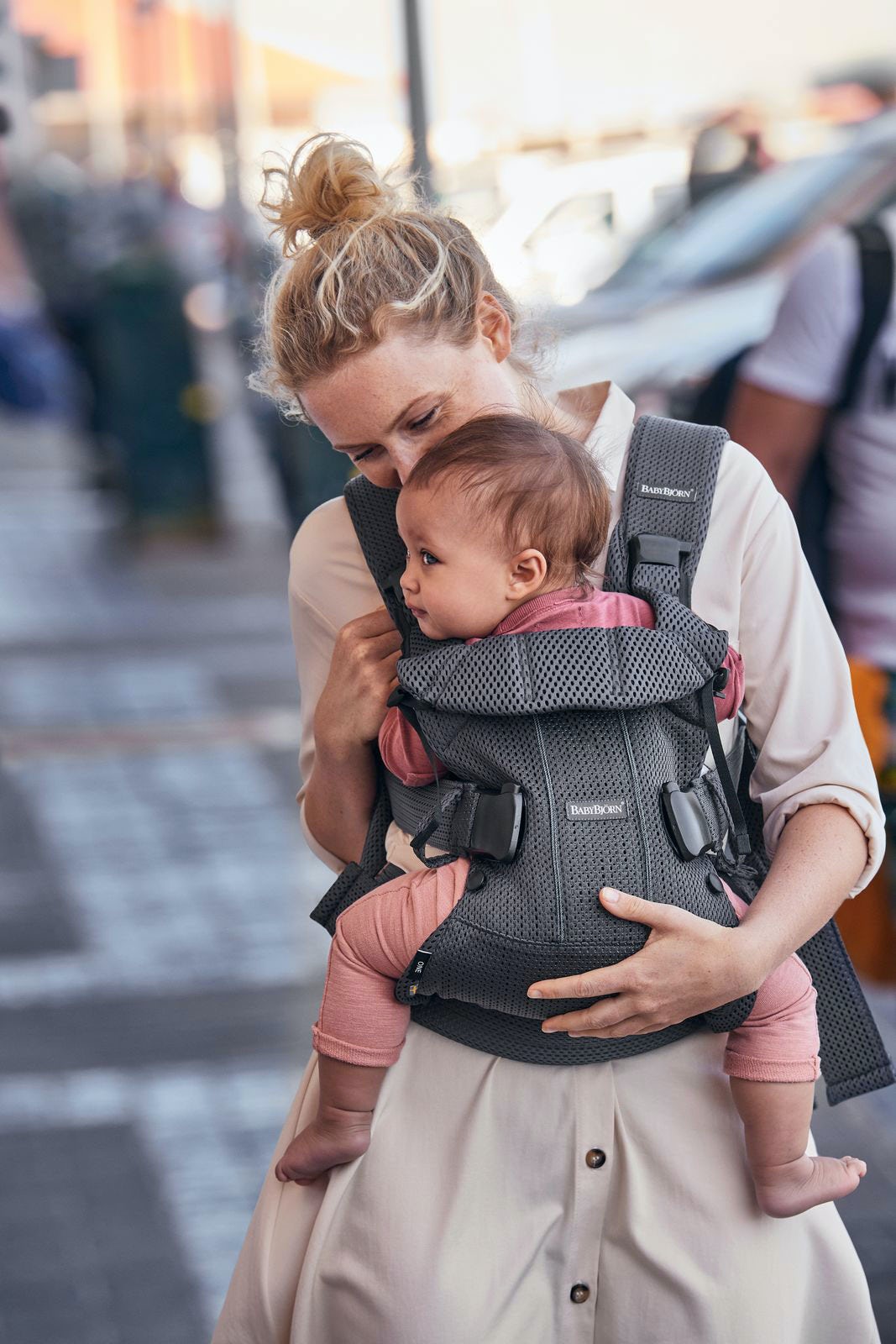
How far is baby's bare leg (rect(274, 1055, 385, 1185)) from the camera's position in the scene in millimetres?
1765

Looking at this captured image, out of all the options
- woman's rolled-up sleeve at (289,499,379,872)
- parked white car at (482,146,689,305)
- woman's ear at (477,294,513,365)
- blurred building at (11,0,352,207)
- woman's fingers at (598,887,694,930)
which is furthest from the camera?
blurred building at (11,0,352,207)

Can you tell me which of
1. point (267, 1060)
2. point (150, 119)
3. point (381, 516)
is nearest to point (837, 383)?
point (381, 516)

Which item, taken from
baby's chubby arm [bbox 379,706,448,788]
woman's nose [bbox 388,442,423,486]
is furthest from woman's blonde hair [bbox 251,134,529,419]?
baby's chubby arm [bbox 379,706,448,788]

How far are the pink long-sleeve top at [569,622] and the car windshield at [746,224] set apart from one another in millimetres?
6291

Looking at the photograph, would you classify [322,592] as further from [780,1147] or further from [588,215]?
[588,215]

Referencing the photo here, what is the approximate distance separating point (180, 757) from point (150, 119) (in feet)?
95.7

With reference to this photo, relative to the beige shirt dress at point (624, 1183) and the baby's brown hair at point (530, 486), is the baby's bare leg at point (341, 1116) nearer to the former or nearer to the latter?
the beige shirt dress at point (624, 1183)

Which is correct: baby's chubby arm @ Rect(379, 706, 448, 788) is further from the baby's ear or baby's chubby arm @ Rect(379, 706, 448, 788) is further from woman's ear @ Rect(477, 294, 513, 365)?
woman's ear @ Rect(477, 294, 513, 365)

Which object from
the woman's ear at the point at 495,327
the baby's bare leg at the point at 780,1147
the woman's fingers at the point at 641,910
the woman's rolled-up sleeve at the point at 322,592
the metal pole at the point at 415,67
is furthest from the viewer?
the metal pole at the point at 415,67

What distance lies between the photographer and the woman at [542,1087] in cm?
171

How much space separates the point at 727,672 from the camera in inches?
65.6

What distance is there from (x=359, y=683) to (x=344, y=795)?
0.54 ft

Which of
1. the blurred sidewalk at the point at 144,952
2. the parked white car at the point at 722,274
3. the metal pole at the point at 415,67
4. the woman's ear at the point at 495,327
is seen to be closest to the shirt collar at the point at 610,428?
the woman's ear at the point at 495,327

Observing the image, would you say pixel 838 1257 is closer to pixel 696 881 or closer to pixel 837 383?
pixel 696 881
